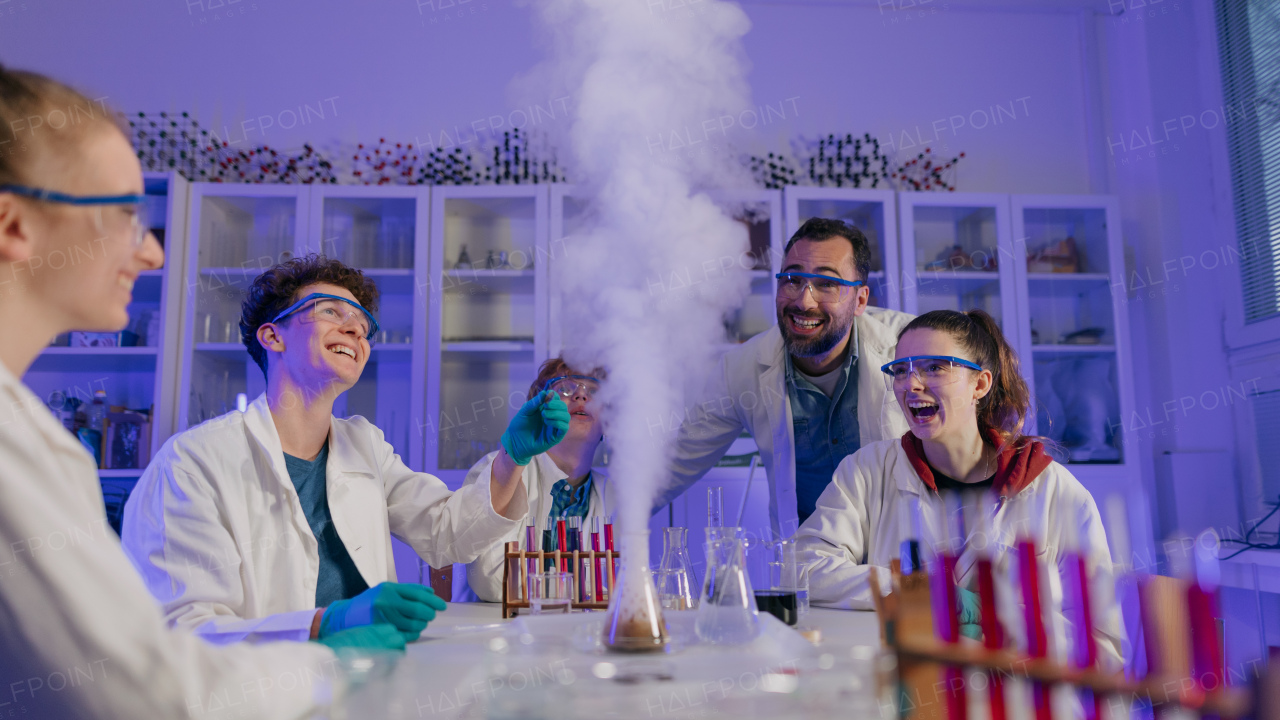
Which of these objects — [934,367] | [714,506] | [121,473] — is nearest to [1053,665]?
[714,506]

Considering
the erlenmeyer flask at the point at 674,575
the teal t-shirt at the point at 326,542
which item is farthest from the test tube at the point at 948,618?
the teal t-shirt at the point at 326,542

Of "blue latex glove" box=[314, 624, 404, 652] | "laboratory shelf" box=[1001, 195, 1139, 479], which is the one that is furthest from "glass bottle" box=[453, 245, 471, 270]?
"blue latex glove" box=[314, 624, 404, 652]

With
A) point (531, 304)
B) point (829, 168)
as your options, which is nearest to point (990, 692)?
point (531, 304)

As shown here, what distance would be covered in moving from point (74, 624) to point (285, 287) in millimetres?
1396

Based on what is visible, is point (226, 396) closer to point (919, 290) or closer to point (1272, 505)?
point (919, 290)

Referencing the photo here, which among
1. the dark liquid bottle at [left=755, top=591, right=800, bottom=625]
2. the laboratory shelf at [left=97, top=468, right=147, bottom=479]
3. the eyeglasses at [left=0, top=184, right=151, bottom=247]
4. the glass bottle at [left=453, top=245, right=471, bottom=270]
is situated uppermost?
the glass bottle at [left=453, top=245, right=471, bottom=270]

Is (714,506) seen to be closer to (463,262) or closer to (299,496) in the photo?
(299,496)

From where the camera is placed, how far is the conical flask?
3.74ft

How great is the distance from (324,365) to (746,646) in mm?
1259

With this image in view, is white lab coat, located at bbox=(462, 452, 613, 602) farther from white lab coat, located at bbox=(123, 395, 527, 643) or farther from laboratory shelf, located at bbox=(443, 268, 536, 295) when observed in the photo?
laboratory shelf, located at bbox=(443, 268, 536, 295)

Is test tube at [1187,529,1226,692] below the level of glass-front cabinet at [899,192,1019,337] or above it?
below

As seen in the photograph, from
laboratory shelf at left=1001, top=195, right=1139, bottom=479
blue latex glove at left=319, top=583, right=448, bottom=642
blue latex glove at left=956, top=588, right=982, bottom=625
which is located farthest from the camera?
laboratory shelf at left=1001, top=195, right=1139, bottom=479

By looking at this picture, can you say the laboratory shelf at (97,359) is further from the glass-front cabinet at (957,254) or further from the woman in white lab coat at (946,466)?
the glass-front cabinet at (957,254)

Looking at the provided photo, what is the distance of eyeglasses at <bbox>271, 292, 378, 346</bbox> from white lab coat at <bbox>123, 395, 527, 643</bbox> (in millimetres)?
221
